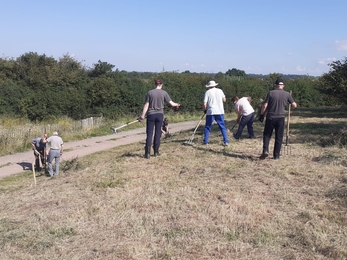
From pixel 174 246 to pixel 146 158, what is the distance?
4.47 metres

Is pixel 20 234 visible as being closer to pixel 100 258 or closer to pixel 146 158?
pixel 100 258

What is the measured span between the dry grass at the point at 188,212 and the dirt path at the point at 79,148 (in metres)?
5.73

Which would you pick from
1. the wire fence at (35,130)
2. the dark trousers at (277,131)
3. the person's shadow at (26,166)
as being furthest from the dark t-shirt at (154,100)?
the wire fence at (35,130)

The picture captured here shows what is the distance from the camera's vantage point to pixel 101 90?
2523cm

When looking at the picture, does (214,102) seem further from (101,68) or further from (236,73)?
(236,73)

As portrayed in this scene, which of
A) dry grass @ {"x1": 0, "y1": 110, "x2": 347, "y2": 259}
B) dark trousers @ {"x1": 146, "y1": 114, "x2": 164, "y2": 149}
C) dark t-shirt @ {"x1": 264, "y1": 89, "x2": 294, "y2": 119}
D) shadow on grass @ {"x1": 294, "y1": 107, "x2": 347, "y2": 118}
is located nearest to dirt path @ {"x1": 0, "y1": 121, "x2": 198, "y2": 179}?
dark trousers @ {"x1": 146, "y1": 114, "x2": 164, "y2": 149}

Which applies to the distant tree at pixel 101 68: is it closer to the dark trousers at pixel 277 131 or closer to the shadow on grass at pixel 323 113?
the shadow on grass at pixel 323 113

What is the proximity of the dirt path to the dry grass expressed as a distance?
5.73 meters

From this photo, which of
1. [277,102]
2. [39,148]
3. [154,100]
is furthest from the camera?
[39,148]

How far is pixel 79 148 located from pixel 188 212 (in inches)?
459

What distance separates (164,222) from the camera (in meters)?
5.03

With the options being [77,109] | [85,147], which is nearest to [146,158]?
[85,147]

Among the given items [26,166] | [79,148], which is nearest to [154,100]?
[26,166]

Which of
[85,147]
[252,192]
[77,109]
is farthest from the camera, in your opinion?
[77,109]
